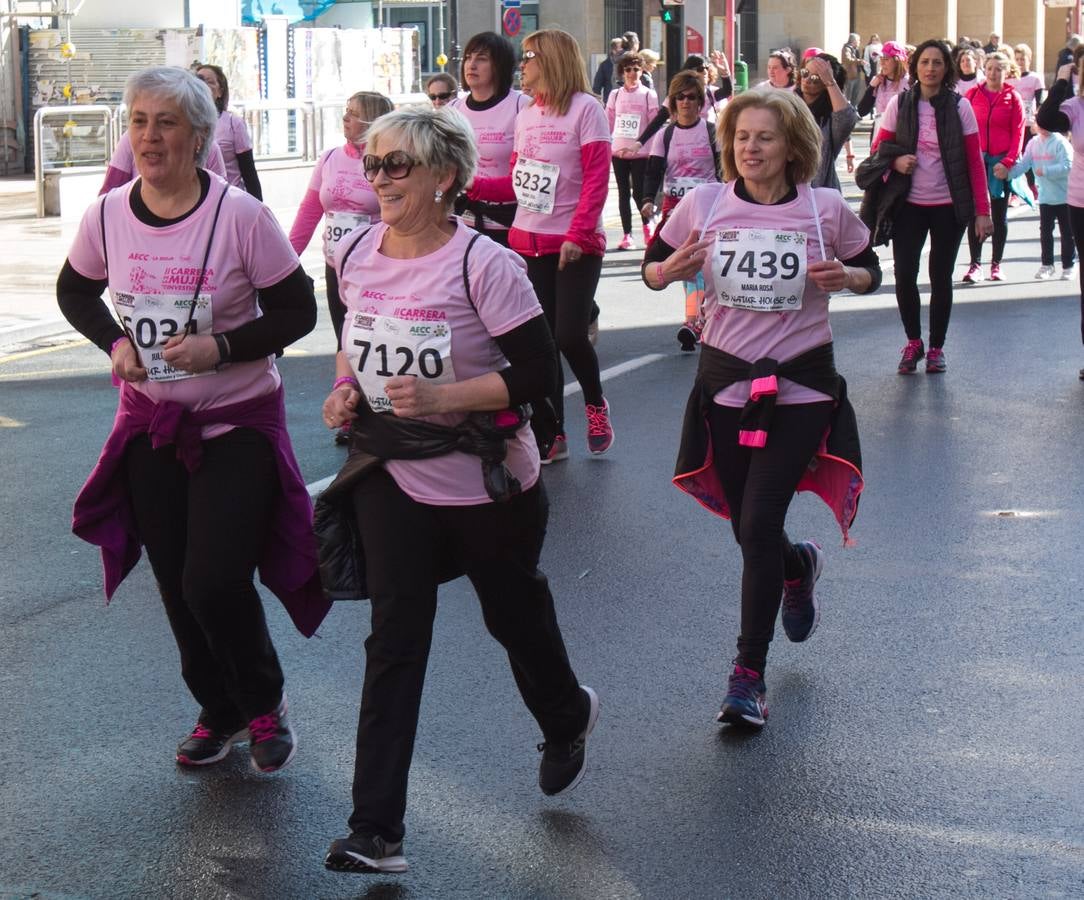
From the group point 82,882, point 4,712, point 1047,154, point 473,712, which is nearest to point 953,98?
point 1047,154

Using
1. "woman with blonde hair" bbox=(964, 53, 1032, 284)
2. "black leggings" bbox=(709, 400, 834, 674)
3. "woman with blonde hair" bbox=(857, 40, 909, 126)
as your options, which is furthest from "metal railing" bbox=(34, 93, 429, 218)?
"black leggings" bbox=(709, 400, 834, 674)

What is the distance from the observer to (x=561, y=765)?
14.6ft

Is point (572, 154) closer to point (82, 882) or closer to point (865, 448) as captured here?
point (865, 448)

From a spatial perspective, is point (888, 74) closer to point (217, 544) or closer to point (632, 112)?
point (632, 112)

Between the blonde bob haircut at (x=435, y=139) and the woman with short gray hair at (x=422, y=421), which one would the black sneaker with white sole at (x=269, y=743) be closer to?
the woman with short gray hair at (x=422, y=421)

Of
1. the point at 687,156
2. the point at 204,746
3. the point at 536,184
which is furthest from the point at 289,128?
the point at 204,746

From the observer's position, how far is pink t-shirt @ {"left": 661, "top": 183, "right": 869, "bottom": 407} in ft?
17.2

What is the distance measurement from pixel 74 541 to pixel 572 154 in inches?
113

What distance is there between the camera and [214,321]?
446 centimetres

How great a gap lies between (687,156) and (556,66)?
4453 millimetres

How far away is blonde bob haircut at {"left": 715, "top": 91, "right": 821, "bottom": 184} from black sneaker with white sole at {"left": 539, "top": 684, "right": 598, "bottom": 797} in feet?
6.18

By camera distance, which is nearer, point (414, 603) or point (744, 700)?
point (414, 603)

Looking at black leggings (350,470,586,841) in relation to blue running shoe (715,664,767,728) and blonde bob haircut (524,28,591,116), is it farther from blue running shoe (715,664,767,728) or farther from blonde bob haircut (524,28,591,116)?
blonde bob haircut (524,28,591,116)

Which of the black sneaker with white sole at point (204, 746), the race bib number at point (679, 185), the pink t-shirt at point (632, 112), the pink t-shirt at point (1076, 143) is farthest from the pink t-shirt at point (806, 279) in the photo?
the pink t-shirt at point (632, 112)
